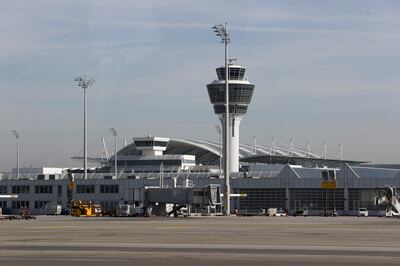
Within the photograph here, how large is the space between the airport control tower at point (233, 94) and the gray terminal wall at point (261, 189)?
2419cm

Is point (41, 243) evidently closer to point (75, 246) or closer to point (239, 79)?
point (75, 246)

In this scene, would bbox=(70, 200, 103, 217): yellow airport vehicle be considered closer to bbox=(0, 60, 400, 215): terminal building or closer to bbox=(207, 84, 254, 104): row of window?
bbox=(0, 60, 400, 215): terminal building

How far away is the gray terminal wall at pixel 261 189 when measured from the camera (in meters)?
144

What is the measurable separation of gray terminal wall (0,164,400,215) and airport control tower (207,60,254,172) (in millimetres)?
24194

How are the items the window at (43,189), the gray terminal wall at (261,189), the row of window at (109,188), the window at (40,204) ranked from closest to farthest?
the gray terminal wall at (261,189) < the row of window at (109,188) < the window at (40,204) < the window at (43,189)

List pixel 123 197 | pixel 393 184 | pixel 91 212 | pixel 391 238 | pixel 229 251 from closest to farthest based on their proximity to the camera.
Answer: pixel 229 251
pixel 391 238
pixel 91 212
pixel 393 184
pixel 123 197

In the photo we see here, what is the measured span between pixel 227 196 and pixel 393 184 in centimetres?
4212

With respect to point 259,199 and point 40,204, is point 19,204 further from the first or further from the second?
point 259,199

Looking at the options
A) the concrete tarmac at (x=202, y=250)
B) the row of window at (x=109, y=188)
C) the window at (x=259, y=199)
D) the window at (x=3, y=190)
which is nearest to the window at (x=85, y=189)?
the row of window at (x=109, y=188)

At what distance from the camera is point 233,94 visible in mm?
188625

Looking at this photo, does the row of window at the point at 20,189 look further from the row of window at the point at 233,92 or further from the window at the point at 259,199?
the window at the point at 259,199

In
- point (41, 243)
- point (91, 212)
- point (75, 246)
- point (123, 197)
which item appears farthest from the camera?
point (123, 197)

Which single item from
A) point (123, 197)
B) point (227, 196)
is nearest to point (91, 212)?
point (227, 196)

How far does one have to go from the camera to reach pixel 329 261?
2973 centimetres
